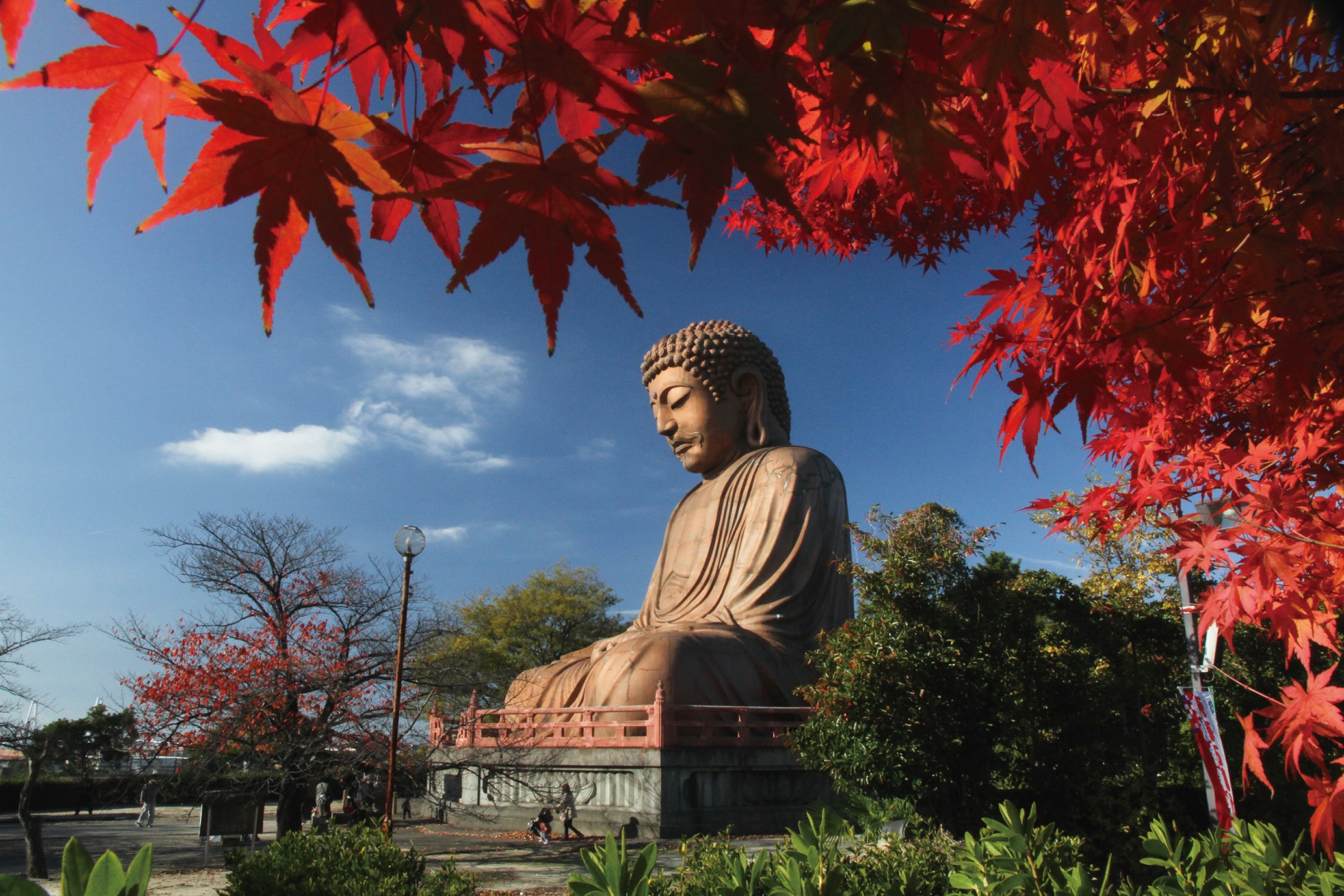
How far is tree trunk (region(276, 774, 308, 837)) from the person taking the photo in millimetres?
9133

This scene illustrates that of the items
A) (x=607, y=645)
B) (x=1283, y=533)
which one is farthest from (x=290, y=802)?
(x=1283, y=533)

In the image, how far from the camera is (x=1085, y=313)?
2.33 m

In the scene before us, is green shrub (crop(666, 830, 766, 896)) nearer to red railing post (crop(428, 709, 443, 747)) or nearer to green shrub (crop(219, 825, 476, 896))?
green shrub (crop(219, 825, 476, 896))

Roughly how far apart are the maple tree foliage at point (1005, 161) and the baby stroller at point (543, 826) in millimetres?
8288

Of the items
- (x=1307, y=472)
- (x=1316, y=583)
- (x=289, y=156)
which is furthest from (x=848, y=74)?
(x=1316, y=583)

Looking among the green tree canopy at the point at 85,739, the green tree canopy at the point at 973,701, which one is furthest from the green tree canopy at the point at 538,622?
the green tree canopy at the point at 973,701

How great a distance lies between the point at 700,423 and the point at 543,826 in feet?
23.6

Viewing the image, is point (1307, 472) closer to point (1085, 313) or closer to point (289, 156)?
point (1085, 313)

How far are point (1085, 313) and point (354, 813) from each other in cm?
1241

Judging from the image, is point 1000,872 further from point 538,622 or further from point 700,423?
point 538,622

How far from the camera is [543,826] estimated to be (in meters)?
9.80

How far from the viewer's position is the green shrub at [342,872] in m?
4.49

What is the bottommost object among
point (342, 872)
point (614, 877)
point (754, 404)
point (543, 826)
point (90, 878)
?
point (543, 826)

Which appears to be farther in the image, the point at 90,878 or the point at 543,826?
the point at 543,826
